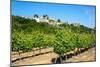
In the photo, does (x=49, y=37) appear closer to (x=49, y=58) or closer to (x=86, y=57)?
(x=49, y=58)

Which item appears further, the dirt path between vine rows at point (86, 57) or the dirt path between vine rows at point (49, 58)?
the dirt path between vine rows at point (86, 57)

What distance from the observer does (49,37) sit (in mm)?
2381

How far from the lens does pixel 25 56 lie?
225 cm

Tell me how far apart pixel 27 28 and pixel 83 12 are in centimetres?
75

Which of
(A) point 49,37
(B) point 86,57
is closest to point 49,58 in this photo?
(A) point 49,37

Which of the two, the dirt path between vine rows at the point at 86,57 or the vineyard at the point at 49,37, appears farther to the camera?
the dirt path between vine rows at the point at 86,57

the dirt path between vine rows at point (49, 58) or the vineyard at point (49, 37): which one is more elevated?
the vineyard at point (49, 37)

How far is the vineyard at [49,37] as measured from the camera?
2221 mm

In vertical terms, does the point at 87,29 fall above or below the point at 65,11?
below

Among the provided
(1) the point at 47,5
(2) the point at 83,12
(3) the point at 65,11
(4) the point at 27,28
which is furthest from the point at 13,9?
(2) the point at 83,12

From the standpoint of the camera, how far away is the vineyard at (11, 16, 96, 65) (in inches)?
87.4

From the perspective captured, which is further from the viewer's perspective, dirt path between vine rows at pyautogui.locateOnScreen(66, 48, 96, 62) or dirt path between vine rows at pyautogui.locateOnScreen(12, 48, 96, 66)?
dirt path between vine rows at pyautogui.locateOnScreen(66, 48, 96, 62)

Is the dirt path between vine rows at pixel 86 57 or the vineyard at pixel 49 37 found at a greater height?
the vineyard at pixel 49 37
